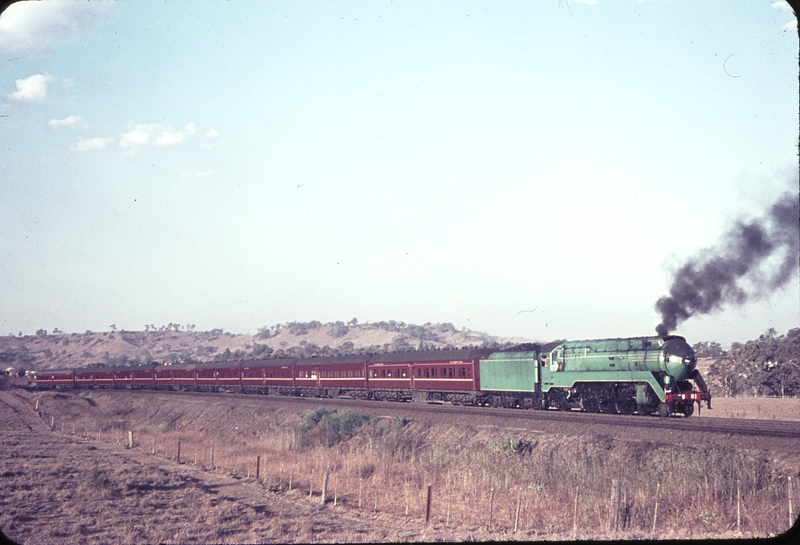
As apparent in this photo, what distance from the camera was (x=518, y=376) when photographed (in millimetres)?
40188

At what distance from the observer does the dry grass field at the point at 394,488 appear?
1988cm

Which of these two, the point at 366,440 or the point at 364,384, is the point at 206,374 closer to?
the point at 364,384

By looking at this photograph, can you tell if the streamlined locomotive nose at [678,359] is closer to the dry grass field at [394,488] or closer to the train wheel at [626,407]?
the train wheel at [626,407]

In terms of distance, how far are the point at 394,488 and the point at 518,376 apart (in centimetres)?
1515

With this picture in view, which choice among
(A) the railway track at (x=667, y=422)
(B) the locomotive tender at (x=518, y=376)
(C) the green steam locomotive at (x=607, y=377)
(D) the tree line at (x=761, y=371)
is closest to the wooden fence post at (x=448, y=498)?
(A) the railway track at (x=667, y=422)

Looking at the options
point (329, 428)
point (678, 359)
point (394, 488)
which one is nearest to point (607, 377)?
point (678, 359)

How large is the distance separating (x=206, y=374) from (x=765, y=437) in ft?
217

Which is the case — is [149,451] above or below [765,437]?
below

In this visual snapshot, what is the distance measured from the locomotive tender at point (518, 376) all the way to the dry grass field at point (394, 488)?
20.3 feet

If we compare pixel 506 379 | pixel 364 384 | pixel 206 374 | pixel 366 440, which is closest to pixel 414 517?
pixel 366 440

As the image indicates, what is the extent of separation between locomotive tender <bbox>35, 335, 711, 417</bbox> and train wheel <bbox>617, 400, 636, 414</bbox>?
5 cm

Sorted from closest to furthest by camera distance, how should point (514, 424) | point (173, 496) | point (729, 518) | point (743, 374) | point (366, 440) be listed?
point (729, 518) < point (173, 496) < point (514, 424) < point (366, 440) < point (743, 374)

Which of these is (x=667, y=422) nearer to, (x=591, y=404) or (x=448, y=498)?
(x=591, y=404)

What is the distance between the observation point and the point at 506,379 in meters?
41.3
